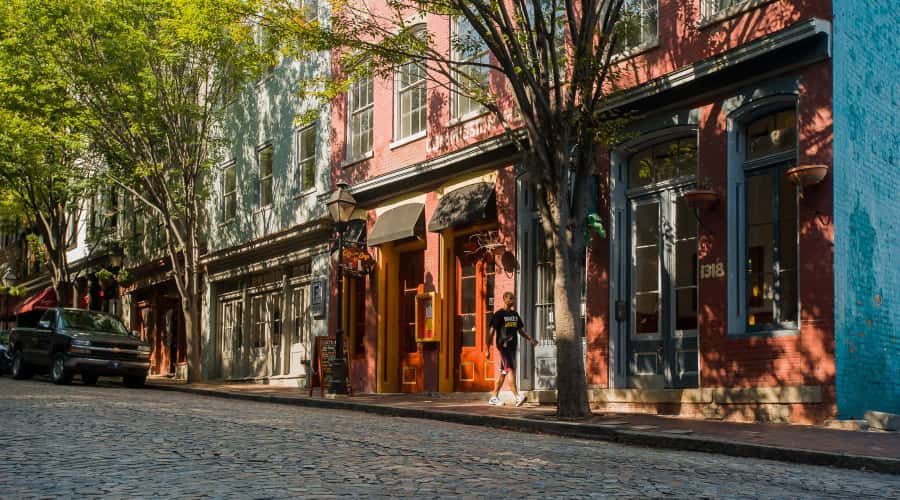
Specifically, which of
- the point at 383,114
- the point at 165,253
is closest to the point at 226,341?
the point at 165,253

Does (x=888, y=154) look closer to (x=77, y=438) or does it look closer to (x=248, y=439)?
(x=248, y=439)

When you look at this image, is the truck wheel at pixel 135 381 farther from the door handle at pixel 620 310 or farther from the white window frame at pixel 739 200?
the white window frame at pixel 739 200

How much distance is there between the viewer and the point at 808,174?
13.1 metres

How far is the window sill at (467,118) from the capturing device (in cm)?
1920

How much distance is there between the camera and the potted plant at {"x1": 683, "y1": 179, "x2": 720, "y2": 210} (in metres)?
14.5

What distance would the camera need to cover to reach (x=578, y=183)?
46.3 ft

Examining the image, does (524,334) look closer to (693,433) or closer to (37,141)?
(693,433)

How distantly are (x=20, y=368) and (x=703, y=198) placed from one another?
18.8 meters

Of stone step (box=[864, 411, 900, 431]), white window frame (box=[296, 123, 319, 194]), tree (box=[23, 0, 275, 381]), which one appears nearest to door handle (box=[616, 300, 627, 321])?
stone step (box=[864, 411, 900, 431])

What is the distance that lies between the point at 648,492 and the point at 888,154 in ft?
29.9

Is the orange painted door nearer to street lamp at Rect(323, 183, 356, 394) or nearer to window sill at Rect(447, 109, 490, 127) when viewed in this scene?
street lamp at Rect(323, 183, 356, 394)

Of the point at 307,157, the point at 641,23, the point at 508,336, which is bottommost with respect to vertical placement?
the point at 508,336

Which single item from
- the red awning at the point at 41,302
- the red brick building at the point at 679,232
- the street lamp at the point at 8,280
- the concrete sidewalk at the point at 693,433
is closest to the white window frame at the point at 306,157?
the red brick building at the point at 679,232

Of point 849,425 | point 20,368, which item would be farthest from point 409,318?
point 849,425
